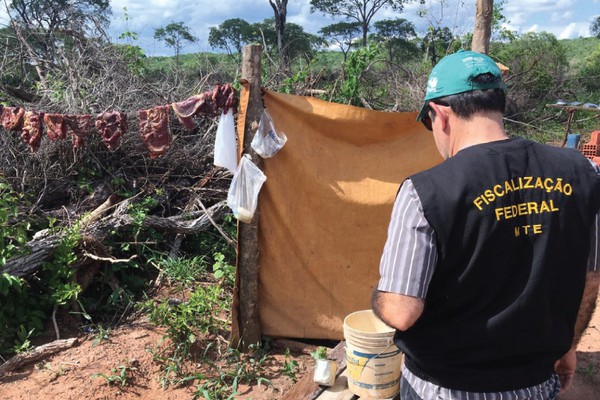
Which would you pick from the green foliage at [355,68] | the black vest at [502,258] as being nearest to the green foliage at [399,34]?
the green foliage at [355,68]

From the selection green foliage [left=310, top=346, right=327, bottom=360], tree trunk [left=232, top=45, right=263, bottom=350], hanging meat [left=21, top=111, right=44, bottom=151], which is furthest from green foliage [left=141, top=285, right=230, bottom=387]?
hanging meat [left=21, top=111, right=44, bottom=151]

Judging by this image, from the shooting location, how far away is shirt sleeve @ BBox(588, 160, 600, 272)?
1405 mm

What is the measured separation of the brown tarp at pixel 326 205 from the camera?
3506 millimetres

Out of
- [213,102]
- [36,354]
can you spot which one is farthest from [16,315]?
[213,102]

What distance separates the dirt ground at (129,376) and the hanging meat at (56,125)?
1.64 metres

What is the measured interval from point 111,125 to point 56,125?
0.44 m

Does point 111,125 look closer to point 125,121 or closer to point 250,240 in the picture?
point 125,121

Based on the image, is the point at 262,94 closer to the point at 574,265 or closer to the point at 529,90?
the point at 574,265

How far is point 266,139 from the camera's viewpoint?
3.37 metres

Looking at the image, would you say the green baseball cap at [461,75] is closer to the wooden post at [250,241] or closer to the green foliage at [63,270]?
the wooden post at [250,241]

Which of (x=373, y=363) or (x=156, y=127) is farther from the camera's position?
(x=156, y=127)

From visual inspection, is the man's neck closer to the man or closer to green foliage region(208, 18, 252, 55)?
the man

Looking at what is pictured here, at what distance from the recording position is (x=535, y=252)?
50.8 inches

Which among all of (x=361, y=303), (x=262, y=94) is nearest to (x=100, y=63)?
(x=262, y=94)
